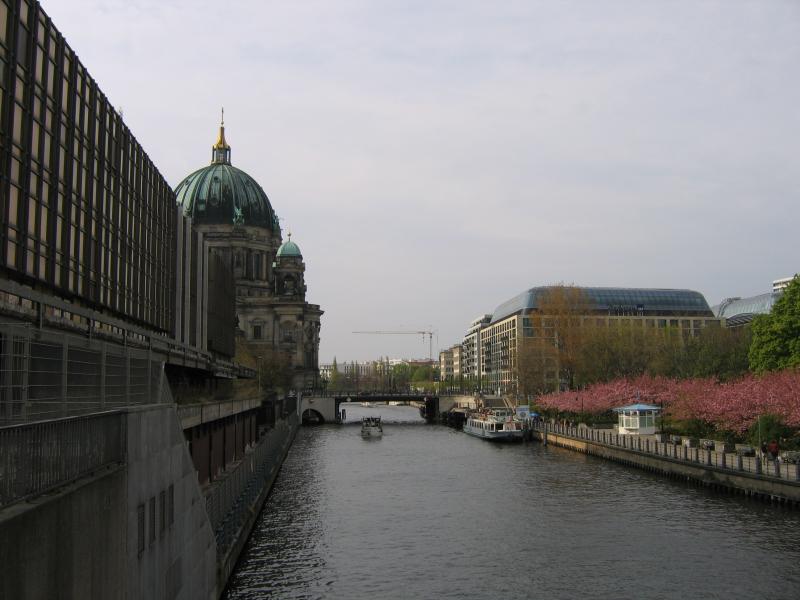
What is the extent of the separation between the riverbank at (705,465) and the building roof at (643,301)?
113 meters

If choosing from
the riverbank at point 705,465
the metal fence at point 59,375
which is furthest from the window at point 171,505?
the riverbank at point 705,465

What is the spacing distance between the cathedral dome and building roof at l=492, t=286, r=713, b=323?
215 feet

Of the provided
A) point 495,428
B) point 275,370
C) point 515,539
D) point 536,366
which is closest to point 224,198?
point 275,370

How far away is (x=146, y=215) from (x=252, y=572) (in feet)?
71.2

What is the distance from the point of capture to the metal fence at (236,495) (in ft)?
101

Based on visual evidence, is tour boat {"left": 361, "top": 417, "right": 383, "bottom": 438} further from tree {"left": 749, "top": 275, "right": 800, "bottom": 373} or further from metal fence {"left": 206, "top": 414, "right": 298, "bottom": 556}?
tree {"left": 749, "top": 275, "right": 800, "bottom": 373}

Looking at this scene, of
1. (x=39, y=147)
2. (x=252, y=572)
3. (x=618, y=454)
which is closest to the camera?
(x=39, y=147)

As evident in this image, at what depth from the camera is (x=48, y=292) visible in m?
30.4

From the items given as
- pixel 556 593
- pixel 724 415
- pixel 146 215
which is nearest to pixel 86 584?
pixel 556 593

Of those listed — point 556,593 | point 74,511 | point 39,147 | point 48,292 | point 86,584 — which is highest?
point 39,147

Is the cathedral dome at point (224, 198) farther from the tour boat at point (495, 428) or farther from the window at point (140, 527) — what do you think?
the window at point (140, 527)

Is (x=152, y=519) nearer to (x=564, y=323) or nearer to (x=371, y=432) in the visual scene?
(x=371, y=432)

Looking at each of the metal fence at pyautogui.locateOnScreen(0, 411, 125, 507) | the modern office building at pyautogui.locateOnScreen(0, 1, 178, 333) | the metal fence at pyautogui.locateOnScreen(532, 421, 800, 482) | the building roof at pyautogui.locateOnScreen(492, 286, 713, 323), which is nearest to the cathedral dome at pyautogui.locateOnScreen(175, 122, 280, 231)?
the building roof at pyautogui.locateOnScreen(492, 286, 713, 323)

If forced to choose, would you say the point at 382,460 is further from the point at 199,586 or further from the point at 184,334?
the point at 199,586
